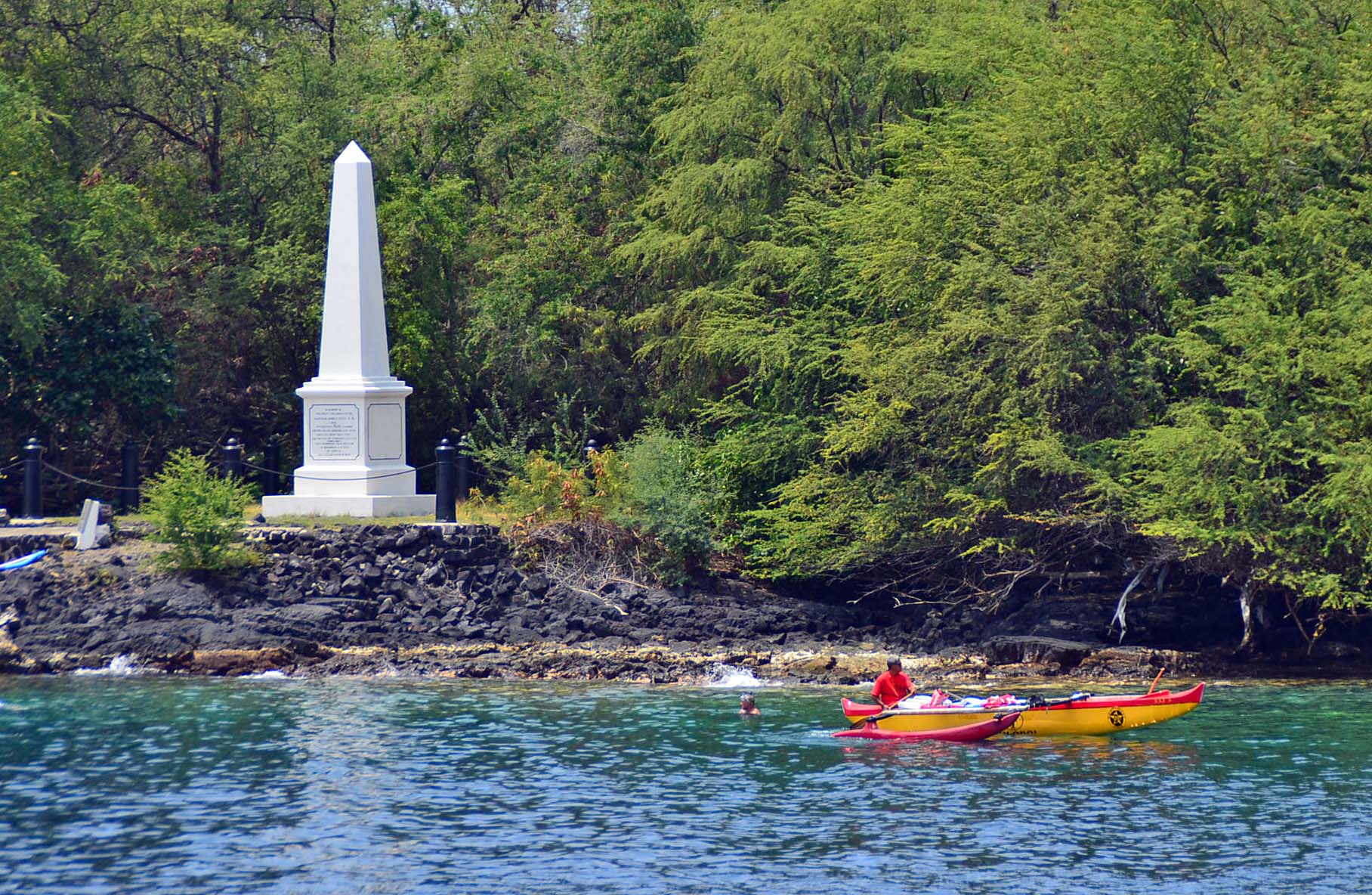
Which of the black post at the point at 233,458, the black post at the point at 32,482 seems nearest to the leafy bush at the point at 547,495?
the black post at the point at 233,458

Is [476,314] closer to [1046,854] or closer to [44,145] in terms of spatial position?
[44,145]

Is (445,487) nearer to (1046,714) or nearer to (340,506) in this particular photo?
(340,506)

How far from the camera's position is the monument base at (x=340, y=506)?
2834cm

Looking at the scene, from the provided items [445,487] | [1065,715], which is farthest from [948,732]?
[445,487]

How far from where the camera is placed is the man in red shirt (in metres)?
21.8

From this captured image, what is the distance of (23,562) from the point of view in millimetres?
25688

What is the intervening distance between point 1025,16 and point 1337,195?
7.32 meters

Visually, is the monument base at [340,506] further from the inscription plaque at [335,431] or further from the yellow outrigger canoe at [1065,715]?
the yellow outrigger canoe at [1065,715]

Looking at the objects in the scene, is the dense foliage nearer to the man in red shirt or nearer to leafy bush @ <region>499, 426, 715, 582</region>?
leafy bush @ <region>499, 426, 715, 582</region>

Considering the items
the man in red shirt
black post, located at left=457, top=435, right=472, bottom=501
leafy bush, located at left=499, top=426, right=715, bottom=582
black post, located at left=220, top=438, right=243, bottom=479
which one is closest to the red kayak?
the man in red shirt

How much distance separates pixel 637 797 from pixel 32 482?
16.4m

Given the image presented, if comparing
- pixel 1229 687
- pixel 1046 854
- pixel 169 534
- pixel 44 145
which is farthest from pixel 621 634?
pixel 44 145

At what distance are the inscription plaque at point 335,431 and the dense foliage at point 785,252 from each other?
7.54 feet

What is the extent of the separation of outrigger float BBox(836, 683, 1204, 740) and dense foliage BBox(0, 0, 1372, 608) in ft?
12.1
